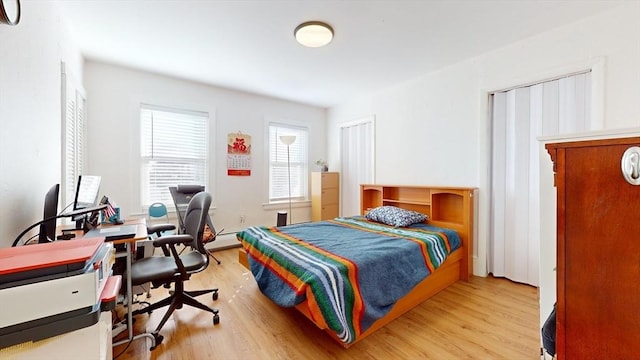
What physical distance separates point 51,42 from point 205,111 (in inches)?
76.9

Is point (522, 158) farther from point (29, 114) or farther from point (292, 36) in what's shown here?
point (29, 114)

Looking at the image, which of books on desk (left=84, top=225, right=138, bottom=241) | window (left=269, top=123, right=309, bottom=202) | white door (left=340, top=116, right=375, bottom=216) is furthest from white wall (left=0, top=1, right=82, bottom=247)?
white door (left=340, top=116, right=375, bottom=216)

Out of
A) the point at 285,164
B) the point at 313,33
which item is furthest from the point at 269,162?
the point at 313,33

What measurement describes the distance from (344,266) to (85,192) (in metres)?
1.91

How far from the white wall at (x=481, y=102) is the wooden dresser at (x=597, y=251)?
169 millimetres

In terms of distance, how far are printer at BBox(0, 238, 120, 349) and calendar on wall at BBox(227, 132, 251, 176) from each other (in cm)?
323

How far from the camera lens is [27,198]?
1.46 metres

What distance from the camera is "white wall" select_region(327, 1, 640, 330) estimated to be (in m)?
2.04

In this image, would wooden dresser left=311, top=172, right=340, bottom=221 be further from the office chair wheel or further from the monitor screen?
the monitor screen

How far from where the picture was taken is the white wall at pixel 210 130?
10.2 feet

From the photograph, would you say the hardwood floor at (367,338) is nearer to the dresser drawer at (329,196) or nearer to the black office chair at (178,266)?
the black office chair at (178,266)

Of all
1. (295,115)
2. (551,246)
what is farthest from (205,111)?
(551,246)

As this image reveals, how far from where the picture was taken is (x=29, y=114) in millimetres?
1469

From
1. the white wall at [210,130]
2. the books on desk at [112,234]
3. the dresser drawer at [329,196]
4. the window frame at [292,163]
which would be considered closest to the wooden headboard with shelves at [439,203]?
the dresser drawer at [329,196]
